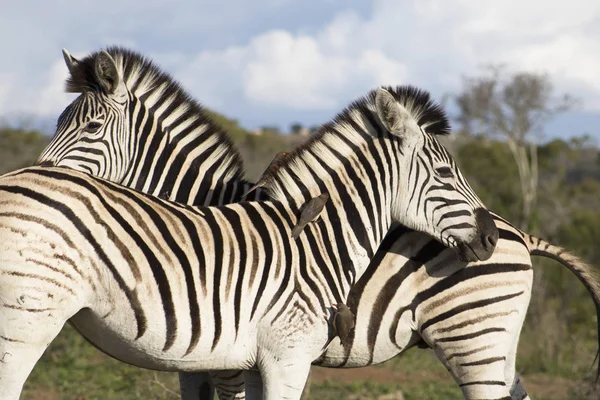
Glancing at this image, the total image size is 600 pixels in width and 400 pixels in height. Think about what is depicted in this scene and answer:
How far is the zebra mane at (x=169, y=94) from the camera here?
17.3ft

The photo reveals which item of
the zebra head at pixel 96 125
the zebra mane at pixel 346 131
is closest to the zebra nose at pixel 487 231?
the zebra mane at pixel 346 131

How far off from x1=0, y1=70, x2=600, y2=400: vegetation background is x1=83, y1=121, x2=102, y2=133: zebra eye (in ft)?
7.63

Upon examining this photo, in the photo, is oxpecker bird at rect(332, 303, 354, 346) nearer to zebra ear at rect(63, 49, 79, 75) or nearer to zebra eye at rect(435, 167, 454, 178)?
zebra eye at rect(435, 167, 454, 178)

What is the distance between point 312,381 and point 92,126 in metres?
6.27

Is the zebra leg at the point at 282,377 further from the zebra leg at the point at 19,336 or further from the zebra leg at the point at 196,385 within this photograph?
the zebra leg at the point at 196,385

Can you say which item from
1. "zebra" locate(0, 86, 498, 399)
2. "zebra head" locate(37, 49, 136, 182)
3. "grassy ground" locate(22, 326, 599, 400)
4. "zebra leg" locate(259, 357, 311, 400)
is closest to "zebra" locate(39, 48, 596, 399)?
"zebra head" locate(37, 49, 136, 182)

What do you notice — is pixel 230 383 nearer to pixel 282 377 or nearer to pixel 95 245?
pixel 282 377

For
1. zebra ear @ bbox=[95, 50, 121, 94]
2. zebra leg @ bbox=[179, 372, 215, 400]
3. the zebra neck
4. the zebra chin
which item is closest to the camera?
the zebra chin

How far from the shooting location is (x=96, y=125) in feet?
16.1

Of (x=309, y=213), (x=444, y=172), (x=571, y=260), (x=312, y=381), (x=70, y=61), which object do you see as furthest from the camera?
(x=312, y=381)

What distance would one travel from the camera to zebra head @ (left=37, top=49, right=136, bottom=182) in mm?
4816

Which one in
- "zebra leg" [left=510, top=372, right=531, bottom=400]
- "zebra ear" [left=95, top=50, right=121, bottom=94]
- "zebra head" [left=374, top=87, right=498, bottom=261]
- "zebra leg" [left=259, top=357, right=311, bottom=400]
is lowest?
"zebra leg" [left=259, top=357, right=311, bottom=400]

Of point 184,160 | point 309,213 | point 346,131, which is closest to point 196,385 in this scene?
point 184,160

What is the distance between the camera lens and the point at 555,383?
34.4ft
